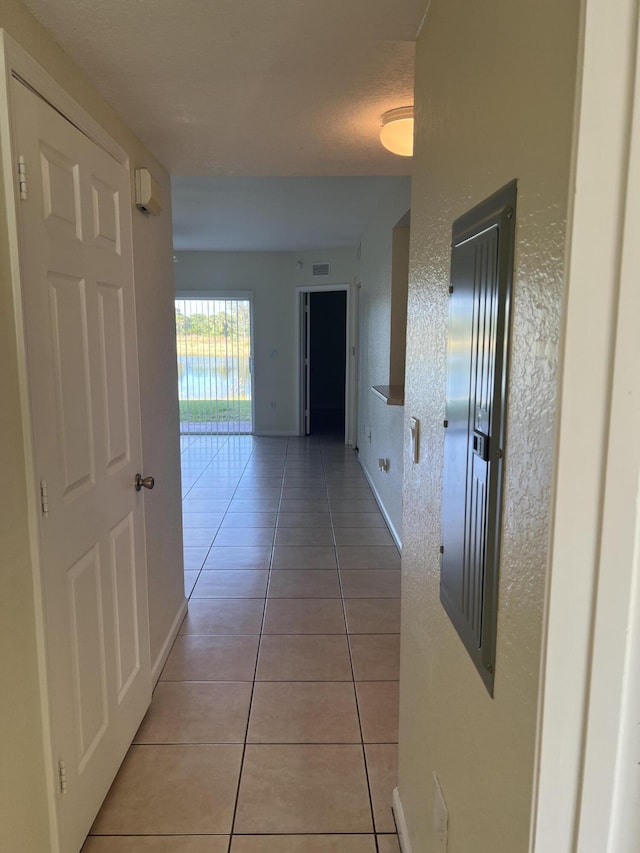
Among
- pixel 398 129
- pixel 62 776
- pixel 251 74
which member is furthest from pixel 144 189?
pixel 62 776

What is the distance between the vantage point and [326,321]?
10.4 meters

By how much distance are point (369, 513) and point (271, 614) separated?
1808 millimetres

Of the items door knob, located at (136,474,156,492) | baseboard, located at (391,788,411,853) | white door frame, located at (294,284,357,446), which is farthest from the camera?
white door frame, located at (294,284,357,446)

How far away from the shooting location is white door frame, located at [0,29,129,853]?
1212 mm

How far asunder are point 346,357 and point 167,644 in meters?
5.23

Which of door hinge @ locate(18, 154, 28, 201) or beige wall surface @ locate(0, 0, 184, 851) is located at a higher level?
door hinge @ locate(18, 154, 28, 201)

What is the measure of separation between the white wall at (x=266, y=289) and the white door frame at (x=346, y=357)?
6 centimetres

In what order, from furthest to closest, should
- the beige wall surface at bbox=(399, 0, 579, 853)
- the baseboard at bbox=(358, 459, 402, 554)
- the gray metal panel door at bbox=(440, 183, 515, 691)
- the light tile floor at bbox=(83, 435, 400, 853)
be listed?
the baseboard at bbox=(358, 459, 402, 554) → the light tile floor at bbox=(83, 435, 400, 853) → the gray metal panel door at bbox=(440, 183, 515, 691) → the beige wall surface at bbox=(399, 0, 579, 853)

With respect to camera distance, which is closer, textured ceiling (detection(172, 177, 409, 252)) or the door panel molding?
the door panel molding

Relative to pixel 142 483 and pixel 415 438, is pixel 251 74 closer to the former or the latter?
pixel 415 438

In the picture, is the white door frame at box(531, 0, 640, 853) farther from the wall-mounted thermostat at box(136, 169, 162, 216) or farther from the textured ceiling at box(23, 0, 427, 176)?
the wall-mounted thermostat at box(136, 169, 162, 216)

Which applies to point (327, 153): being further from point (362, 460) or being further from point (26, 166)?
point (362, 460)

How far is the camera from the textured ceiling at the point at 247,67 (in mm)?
1367

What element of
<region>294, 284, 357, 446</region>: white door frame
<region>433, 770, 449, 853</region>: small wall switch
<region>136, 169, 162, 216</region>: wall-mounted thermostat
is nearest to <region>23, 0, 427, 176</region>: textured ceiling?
<region>136, 169, 162, 216</region>: wall-mounted thermostat
